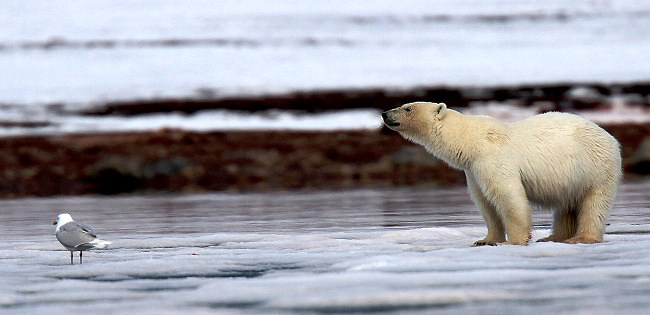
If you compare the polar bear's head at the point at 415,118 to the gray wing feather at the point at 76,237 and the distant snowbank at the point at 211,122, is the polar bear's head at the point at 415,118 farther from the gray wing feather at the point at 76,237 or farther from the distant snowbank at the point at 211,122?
the distant snowbank at the point at 211,122

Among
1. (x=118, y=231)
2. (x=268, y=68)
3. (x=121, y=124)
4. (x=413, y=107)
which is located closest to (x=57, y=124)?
(x=121, y=124)

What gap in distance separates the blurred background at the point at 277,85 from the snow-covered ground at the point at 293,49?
70mm

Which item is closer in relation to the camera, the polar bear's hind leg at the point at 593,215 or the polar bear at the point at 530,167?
the polar bear at the point at 530,167

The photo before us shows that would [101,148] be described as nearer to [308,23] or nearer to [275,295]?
[308,23]

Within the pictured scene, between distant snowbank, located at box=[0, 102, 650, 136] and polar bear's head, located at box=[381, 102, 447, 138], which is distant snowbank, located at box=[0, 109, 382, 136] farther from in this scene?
polar bear's head, located at box=[381, 102, 447, 138]

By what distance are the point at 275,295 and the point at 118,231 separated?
5.28 m

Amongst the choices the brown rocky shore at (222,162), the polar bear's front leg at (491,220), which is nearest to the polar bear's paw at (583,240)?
the polar bear's front leg at (491,220)

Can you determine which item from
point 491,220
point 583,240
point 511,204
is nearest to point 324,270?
point 511,204

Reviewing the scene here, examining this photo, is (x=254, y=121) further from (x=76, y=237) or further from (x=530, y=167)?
(x=76, y=237)

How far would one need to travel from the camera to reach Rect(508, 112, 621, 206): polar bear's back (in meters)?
8.66

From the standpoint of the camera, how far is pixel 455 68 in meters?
33.7

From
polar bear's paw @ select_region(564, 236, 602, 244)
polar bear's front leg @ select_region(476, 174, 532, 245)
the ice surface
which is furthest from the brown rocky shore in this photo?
polar bear's front leg @ select_region(476, 174, 532, 245)

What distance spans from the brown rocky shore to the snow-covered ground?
A: 10.9 feet

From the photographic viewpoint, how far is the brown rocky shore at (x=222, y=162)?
22.1m
